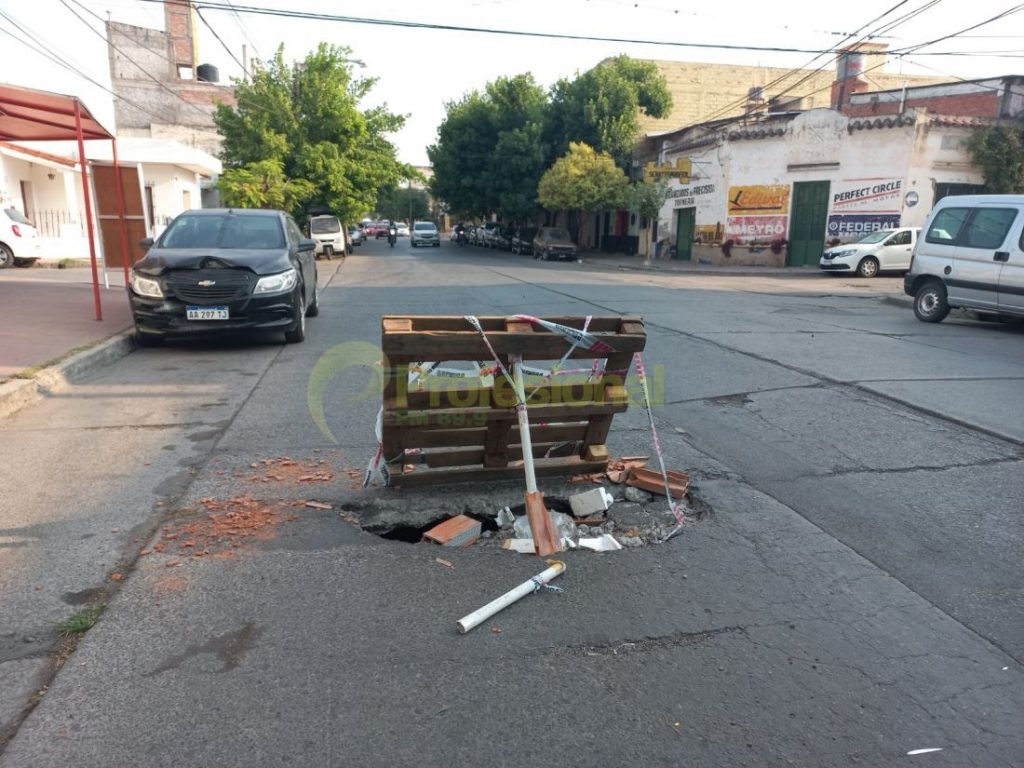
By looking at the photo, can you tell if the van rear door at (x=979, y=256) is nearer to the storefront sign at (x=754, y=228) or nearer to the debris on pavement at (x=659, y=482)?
the debris on pavement at (x=659, y=482)

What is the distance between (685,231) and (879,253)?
11.1 meters

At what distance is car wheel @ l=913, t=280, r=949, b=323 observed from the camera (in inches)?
487

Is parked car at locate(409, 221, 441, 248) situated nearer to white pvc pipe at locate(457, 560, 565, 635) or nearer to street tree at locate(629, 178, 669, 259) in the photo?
street tree at locate(629, 178, 669, 259)

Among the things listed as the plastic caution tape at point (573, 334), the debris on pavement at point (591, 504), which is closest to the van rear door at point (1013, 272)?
the plastic caution tape at point (573, 334)

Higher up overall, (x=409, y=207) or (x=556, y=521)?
(x=409, y=207)

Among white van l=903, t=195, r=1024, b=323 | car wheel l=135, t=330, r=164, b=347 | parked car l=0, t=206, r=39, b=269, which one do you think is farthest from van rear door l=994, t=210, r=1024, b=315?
parked car l=0, t=206, r=39, b=269

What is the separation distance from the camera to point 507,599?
10.3ft

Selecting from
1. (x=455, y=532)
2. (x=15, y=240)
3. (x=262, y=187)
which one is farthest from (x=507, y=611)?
(x=262, y=187)

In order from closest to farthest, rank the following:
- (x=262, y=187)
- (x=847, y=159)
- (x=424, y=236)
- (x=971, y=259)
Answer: (x=971, y=259) < (x=847, y=159) < (x=262, y=187) < (x=424, y=236)

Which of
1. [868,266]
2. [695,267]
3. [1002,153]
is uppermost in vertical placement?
[1002,153]

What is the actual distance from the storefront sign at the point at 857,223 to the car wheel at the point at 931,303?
1473 centimetres

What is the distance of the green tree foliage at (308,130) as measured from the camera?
103ft

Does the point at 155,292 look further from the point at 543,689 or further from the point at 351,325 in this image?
the point at 543,689

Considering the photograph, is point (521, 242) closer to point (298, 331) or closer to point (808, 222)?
point (808, 222)
